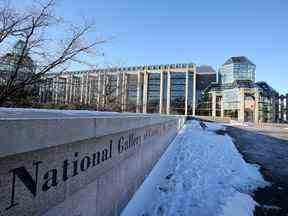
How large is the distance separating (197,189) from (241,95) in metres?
66.3

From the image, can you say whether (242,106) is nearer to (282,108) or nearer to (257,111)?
(257,111)

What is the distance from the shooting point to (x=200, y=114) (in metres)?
77.5

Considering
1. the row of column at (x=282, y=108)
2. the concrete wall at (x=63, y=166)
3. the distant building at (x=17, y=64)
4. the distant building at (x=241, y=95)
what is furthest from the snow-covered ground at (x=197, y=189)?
the row of column at (x=282, y=108)

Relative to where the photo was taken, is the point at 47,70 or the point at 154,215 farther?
the point at 47,70

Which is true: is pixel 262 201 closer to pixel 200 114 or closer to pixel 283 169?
pixel 283 169

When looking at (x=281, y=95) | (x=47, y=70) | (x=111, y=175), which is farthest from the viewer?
(x=281, y=95)

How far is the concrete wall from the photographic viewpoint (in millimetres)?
1569

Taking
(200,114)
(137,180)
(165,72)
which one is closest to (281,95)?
(200,114)

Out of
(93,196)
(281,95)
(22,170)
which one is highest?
(281,95)

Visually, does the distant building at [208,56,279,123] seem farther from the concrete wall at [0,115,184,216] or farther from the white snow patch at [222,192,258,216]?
the concrete wall at [0,115,184,216]

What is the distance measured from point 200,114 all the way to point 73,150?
77.4 meters

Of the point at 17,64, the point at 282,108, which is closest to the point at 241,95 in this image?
the point at 282,108

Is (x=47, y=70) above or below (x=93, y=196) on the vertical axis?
above

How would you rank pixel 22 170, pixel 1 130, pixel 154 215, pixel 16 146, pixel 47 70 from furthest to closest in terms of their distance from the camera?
pixel 47 70 → pixel 154 215 → pixel 22 170 → pixel 16 146 → pixel 1 130
